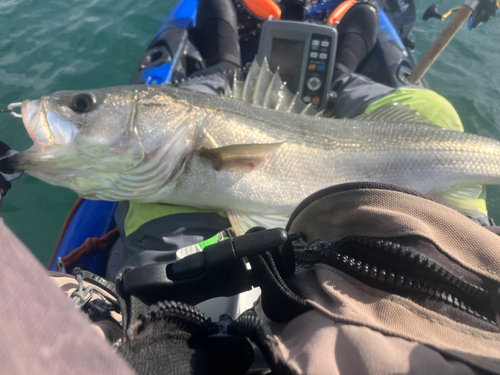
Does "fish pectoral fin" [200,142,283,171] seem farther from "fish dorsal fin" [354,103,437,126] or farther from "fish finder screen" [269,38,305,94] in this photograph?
"fish finder screen" [269,38,305,94]

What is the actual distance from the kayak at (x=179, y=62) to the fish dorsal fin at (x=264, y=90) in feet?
2.33

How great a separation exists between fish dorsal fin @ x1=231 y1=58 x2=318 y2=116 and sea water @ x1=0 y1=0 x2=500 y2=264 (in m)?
2.04

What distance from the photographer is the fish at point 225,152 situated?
160cm

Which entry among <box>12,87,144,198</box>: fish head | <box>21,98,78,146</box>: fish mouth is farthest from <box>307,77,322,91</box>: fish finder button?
<box>21,98,78,146</box>: fish mouth

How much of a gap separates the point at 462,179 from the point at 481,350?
1.61m

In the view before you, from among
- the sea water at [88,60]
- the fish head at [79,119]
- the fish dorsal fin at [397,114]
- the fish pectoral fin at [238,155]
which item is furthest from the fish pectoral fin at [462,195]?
the fish head at [79,119]

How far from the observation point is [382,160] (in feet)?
6.27

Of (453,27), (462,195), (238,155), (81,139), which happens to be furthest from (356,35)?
(81,139)

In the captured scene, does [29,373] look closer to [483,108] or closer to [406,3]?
[483,108]

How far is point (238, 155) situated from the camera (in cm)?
172

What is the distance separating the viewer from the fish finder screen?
2.64 metres

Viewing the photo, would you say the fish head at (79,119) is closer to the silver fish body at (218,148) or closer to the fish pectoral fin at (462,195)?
the silver fish body at (218,148)

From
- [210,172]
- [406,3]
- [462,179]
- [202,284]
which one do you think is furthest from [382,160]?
[406,3]

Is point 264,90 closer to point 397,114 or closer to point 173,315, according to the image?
point 397,114
